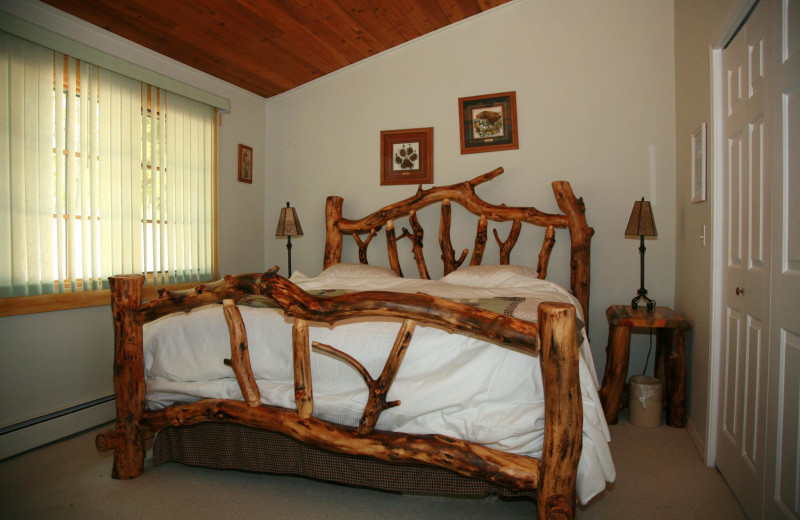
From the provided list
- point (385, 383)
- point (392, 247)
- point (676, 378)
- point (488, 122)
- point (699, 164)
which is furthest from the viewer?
point (392, 247)

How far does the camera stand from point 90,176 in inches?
105

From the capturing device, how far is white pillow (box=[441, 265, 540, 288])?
2.84m

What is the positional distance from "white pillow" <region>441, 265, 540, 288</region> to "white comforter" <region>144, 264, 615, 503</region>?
3.22ft

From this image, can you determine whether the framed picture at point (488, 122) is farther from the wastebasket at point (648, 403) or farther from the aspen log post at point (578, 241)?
the wastebasket at point (648, 403)

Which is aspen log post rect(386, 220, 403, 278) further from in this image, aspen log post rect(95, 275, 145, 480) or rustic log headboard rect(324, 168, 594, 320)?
aspen log post rect(95, 275, 145, 480)

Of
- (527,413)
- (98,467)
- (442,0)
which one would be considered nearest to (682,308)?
(527,413)

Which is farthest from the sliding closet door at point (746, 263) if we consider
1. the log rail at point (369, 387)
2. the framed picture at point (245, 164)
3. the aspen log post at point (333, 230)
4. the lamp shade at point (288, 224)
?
the framed picture at point (245, 164)

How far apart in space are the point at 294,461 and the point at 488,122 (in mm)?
2654

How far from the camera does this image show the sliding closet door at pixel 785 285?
1.34 metres

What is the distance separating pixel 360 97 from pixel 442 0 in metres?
1.00

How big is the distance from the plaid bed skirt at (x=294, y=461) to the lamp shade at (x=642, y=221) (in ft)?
6.16

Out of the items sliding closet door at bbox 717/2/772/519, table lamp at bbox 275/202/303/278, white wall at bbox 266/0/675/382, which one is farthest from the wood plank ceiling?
sliding closet door at bbox 717/2/772/519

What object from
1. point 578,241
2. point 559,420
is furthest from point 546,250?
point 559,420

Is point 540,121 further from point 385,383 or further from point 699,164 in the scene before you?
point 385,383
